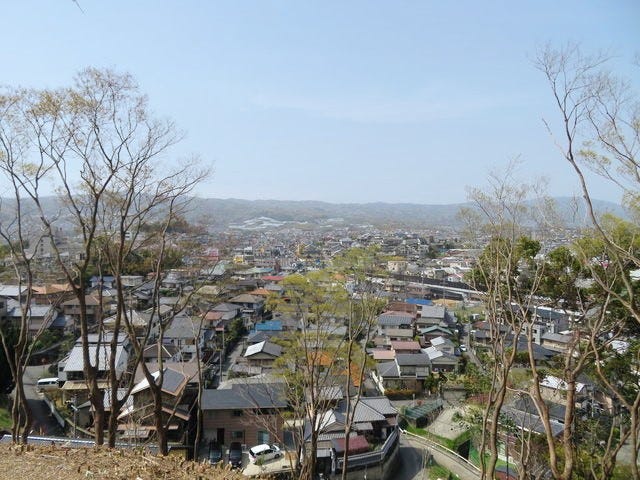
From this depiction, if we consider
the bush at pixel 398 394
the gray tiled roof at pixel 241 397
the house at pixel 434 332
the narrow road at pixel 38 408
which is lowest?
the bush at pixel 398 394

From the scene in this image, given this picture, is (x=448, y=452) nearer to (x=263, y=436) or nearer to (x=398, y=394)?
Result: (x=263, y=436)

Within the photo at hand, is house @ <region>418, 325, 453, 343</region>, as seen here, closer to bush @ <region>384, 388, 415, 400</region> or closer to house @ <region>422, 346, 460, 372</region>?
house @ <region>422, 346, 460, 372</region>

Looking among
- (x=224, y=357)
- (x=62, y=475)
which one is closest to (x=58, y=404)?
(x=224, y=357)

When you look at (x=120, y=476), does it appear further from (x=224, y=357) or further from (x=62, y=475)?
(x=224, y=357)

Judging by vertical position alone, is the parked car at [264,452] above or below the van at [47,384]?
above

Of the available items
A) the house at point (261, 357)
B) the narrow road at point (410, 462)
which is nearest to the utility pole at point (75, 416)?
the house at point (261, 357)

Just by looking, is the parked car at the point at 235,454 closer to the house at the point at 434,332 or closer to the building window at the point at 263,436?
the building window at the point at 263,436

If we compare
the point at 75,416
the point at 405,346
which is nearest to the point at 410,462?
the point at 405,346
